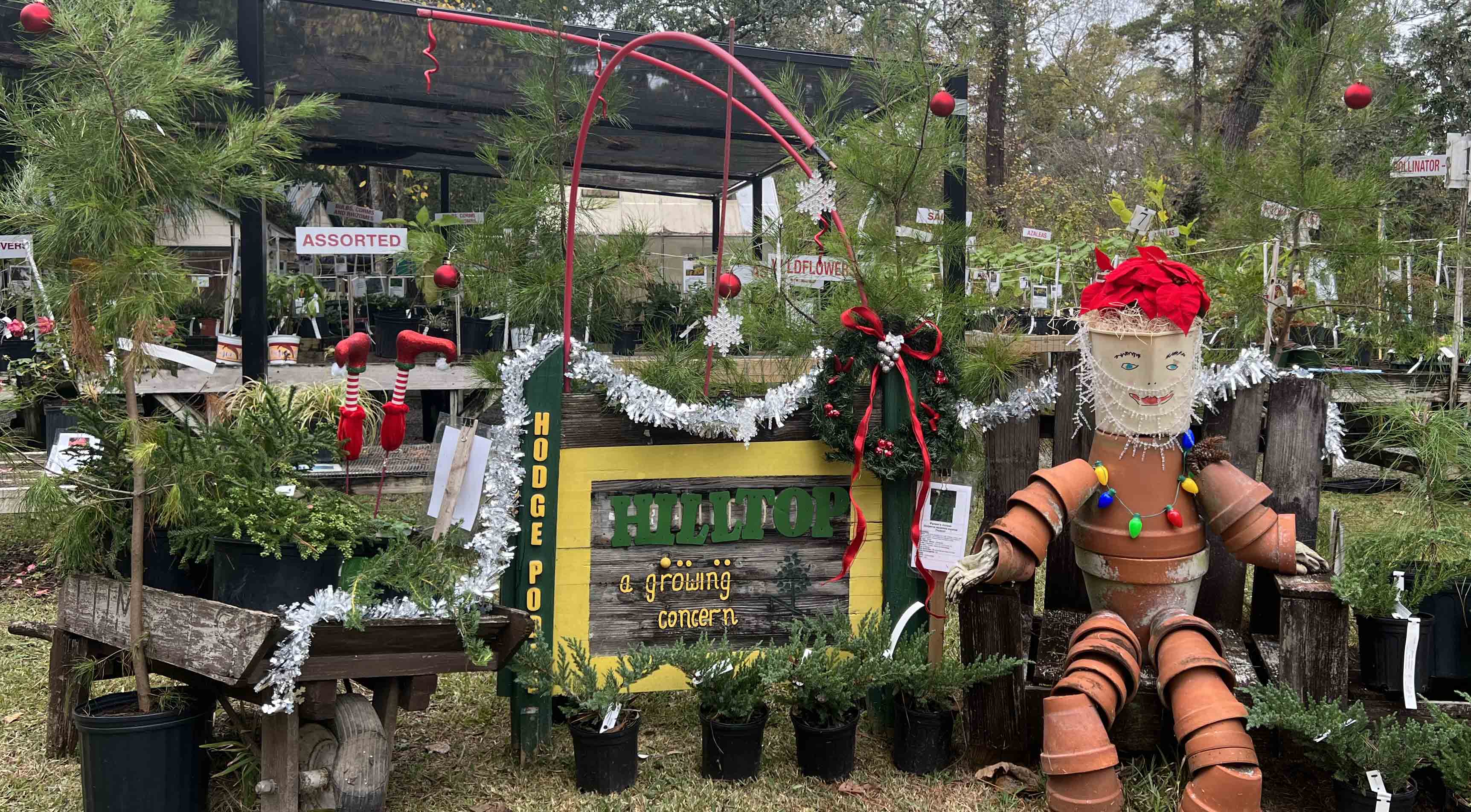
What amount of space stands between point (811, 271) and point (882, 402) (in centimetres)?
188

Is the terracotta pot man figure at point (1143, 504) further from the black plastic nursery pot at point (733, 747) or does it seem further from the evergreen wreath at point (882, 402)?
the black plastic nursery pot at point (733, 747)

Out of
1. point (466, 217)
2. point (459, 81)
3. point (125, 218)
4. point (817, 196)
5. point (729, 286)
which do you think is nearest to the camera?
point (125, 218)

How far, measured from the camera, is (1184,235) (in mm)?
6188

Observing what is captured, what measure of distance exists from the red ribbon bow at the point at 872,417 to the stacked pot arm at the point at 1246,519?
0.80 m

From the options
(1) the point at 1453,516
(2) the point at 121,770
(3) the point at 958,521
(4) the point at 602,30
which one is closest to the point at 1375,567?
(1) the point at 1453,516

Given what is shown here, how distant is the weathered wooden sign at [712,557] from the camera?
11.0 feet

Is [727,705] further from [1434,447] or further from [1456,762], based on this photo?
[1434,447]

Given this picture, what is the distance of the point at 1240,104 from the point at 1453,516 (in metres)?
4.92

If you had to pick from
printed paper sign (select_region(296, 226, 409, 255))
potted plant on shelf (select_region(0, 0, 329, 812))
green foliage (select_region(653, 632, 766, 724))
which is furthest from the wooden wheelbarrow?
printed paper sign (select_region(296, 226, 409, 255))

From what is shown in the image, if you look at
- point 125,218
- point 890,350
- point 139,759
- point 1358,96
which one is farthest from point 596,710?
point 1358,96

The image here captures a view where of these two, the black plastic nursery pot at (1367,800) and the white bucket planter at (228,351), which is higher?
the white bucket planter at (228,351)

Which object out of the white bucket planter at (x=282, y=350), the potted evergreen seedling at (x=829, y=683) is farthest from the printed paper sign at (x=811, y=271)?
the white bucket planter at (x=282, y=350)

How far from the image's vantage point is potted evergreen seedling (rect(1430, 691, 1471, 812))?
2725 mm

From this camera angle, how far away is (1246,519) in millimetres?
3143
